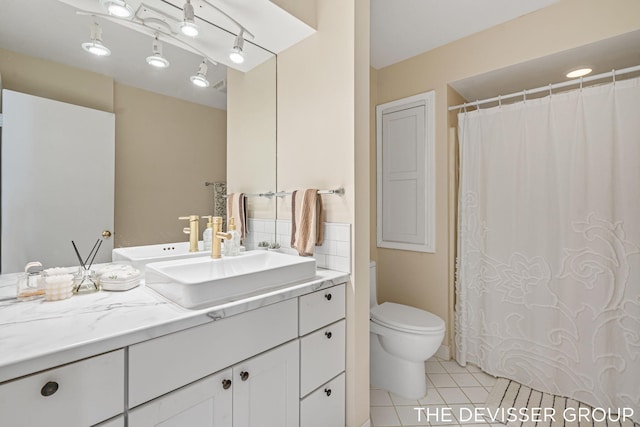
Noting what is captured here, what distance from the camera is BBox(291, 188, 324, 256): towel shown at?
1.60 meters

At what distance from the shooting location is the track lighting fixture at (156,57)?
1415mm

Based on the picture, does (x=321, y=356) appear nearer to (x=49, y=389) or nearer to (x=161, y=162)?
(x=49, y=389)

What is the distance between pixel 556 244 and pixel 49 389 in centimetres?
251

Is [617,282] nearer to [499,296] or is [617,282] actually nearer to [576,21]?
[499,296]

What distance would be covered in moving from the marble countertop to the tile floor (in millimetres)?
1183

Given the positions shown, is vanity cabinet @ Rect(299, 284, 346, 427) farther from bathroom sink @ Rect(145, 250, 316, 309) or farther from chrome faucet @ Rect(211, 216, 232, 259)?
chrome faucet @ Rect(211, 216, 232, 259)

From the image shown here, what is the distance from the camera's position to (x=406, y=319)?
2.01 meters

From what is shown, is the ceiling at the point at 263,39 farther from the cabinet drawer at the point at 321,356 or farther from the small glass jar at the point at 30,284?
the cabinet drawer at the point at 321,356

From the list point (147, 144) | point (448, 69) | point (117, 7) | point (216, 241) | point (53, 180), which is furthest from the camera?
point (448, 69)

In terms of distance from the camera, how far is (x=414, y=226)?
2527 mm

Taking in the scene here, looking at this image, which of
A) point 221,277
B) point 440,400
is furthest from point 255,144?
point 440,400

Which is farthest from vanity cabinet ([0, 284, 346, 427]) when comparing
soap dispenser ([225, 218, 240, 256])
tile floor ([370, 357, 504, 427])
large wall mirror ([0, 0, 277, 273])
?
large wall mirror ([0, 0, 277, 273])

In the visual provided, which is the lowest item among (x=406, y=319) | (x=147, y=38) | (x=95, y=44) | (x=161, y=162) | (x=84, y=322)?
(x=406, y=319)

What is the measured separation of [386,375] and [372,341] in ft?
0.74
